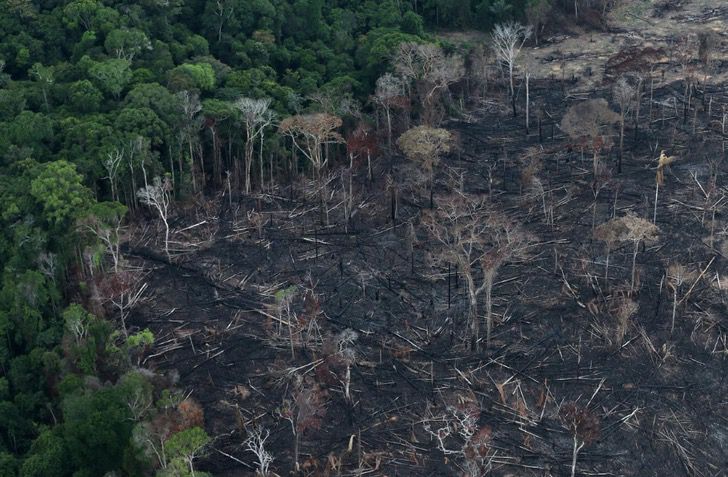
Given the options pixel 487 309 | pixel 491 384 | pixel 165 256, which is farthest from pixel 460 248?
pixel 165 256

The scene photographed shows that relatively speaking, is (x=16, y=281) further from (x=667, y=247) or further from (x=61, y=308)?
(x=667, y=247)

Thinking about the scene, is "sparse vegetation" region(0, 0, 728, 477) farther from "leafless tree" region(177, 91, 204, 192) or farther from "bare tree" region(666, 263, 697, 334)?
"bare tree" region(666, 263, 697, 334)

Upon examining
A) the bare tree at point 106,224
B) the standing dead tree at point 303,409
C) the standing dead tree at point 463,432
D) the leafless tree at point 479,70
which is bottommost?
the standing dead tree at point 463,432

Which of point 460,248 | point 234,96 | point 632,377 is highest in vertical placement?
point 234,96

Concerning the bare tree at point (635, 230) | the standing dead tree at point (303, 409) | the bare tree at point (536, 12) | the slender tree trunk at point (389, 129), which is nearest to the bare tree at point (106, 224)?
the standing dead tree at point (303, 409)

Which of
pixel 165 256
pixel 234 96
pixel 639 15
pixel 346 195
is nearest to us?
pixel 165 256

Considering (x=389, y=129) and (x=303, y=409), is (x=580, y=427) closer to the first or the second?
(x=303, y=409)

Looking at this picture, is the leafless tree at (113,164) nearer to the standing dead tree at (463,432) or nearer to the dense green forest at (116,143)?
the dense green forest at (116,143)
